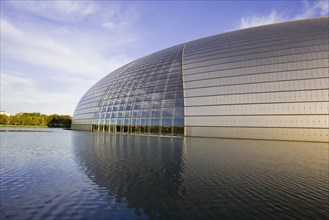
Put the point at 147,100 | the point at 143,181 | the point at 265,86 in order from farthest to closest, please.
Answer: the point at 147,100 → the point at 265,86 → the point at 143,181

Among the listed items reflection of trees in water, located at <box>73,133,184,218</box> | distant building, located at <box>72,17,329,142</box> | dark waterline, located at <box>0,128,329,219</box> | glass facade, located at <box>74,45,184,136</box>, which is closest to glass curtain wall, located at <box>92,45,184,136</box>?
glass facade, located at <box>74,45,184,136</box>

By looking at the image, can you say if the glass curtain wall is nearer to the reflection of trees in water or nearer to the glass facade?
the glass facade

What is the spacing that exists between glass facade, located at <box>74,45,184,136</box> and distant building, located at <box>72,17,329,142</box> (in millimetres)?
188

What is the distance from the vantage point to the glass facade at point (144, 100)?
39.5 metres

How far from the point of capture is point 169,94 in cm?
4069

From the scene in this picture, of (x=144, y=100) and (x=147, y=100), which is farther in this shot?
(x=144, y=100)

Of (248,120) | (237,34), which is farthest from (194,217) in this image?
(237,34)

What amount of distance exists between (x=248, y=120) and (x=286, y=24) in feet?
72.3

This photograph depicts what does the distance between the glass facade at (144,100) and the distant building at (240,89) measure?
0.19 metres

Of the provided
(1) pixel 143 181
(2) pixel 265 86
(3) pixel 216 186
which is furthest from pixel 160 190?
(2) pixel 265 86

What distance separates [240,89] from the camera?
35.1m

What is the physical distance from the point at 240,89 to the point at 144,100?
688 inches

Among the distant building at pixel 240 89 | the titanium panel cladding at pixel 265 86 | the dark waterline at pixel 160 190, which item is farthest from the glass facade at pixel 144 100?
the dark waterline at pixel 160 190

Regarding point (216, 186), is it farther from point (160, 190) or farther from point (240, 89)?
point (240, 89)
